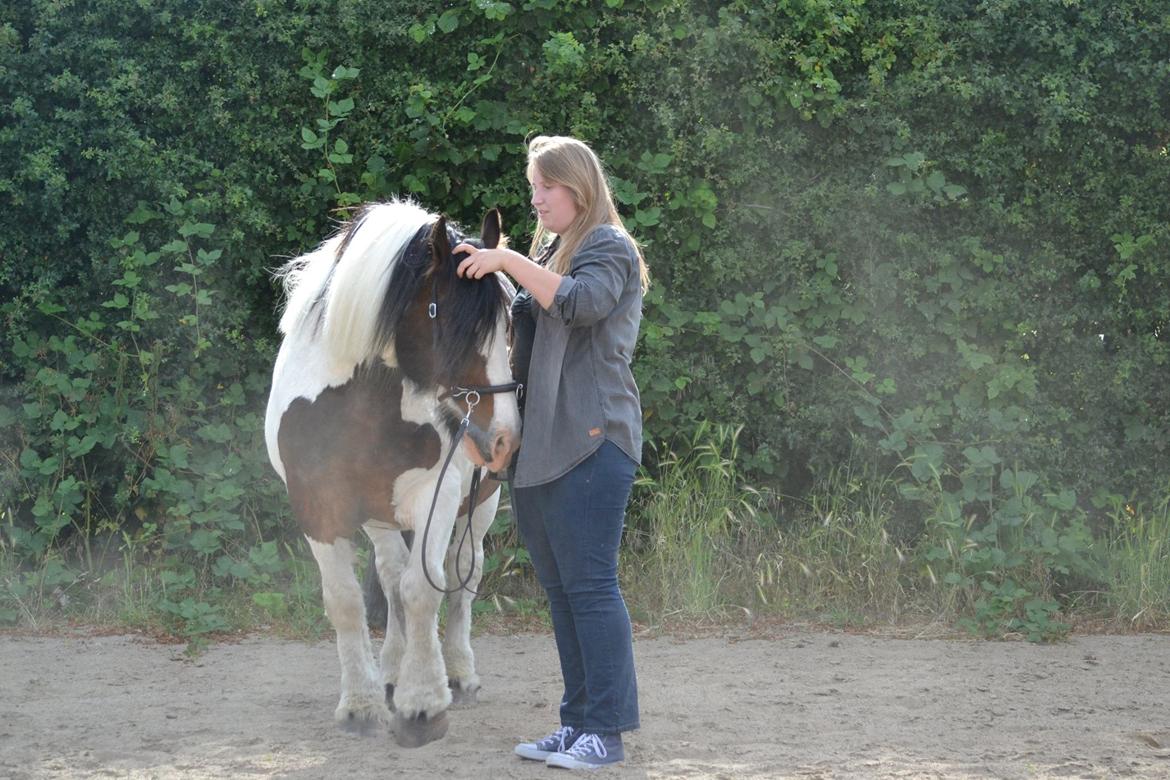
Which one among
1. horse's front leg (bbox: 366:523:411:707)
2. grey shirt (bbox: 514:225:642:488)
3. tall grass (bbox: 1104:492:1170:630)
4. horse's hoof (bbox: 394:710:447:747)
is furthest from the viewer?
tall grass (bbox: 1104:492:1170:630)

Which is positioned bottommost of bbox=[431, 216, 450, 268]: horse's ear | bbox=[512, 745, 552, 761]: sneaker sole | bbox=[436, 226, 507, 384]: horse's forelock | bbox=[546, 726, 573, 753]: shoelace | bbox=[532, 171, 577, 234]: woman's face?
bbox=[512, 745, 552, 761]: sneaker sole

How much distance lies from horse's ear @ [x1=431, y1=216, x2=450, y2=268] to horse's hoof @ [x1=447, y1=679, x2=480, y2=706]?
5.72 feet

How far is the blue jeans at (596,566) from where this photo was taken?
3740 mm

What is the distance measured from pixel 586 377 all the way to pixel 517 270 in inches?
14.9

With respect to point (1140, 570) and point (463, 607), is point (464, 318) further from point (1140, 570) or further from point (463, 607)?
point (1140, 570)

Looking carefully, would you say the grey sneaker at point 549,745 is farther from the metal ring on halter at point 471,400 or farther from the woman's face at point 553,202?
the woman's face at point 553,202

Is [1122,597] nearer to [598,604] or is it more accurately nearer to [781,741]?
[781,741]

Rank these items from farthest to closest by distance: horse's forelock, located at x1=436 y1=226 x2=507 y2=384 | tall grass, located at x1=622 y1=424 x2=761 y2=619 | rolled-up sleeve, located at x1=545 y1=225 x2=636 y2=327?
tall grass, located at x1=622 y1=424 x2=761 y2=619 < horse's forelock, located at x1=436 y1=226 x2=507 y2=384 < rolled-up sleeve, located at x1=545 y1=225 x2=636 y2=327

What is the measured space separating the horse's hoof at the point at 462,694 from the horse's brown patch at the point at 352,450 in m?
0.82

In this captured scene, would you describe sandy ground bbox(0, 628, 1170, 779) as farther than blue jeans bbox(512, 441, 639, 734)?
Yes

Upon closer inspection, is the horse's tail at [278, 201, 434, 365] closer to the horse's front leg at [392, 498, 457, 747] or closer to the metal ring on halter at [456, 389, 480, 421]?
the metal ring on halter at [456, 389, 480, 421]

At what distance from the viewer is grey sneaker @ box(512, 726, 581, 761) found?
396cm

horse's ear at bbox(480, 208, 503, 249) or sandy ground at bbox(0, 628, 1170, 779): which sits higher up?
horse's ear at bbox(480, 208, 503, 249)

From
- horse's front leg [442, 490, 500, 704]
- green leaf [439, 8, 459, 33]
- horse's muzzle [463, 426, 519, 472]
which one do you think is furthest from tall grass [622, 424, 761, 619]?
horse's muzzle [463, 426, 519, 472]
